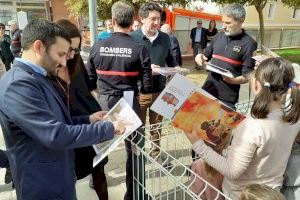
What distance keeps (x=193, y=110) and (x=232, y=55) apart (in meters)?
1.57

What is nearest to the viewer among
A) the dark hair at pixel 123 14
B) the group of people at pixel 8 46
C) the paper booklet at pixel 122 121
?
the paper booklet at pixel 122 121

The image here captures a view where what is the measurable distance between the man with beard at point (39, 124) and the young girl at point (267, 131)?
2.35ft

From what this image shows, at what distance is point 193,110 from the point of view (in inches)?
75.0

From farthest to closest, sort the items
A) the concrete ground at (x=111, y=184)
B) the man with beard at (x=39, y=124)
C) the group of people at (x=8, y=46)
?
1. the group of people at (x=8, y=46)
2. the concrete ground at (x=111, y=184)
3. the man with beard at (x=39, y=124)

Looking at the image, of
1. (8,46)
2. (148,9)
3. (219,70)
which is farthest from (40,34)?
(8,46)

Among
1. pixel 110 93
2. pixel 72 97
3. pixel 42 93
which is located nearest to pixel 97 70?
pixel 110 93

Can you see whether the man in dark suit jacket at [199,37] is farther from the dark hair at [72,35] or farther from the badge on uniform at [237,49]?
the dark hair at [72,35]

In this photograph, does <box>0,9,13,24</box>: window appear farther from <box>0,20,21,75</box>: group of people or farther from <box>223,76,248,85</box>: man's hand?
<box>223,76,248,85</box>: man's hand

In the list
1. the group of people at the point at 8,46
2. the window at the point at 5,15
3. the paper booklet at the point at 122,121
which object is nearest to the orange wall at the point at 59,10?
the window at the point at 5,15

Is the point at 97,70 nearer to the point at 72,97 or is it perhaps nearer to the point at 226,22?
the point at 72,97

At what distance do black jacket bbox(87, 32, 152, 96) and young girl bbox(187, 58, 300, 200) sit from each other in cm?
142

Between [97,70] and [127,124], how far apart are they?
135 cm

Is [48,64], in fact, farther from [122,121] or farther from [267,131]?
[267,131]

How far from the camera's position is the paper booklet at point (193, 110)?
1898 mm
